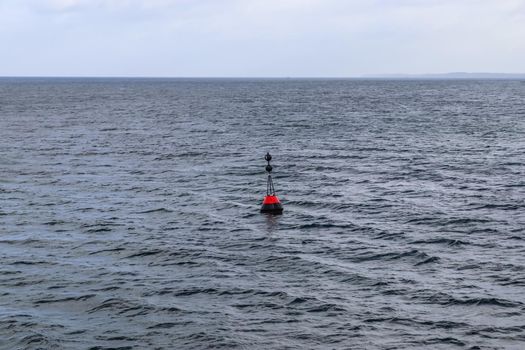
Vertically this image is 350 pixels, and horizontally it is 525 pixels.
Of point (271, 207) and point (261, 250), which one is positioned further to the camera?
point (271, 207)

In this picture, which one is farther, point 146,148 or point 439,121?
point 439,121

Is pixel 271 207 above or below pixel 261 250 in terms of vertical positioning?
above

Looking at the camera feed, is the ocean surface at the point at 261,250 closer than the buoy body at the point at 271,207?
Yes

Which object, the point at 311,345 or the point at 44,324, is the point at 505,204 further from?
the point at 44,324

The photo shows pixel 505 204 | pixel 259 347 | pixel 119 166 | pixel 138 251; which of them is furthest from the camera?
pixel 119 166

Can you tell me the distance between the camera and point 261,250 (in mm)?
27953

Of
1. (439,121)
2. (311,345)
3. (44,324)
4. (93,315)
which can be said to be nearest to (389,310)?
(311,345)

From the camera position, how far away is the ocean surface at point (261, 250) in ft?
64.6

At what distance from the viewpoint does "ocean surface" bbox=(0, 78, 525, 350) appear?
19.7 metres

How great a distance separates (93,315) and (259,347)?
229 inches

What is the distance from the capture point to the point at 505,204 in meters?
35.7

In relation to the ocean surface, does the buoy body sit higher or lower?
higher

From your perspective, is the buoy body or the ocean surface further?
the buoy body

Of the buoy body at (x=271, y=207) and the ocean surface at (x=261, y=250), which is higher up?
the buoy body at (x=271, y=207)
